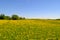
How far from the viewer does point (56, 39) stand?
678 inches

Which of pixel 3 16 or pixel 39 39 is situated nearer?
pixel 39 39

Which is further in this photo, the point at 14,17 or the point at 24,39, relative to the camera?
the point at 14,17

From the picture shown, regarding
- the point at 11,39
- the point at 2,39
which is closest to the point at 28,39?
the point at 11,39

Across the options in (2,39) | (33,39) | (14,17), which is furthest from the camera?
(14,17)

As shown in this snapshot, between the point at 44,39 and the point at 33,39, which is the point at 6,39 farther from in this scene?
the point at 44,39

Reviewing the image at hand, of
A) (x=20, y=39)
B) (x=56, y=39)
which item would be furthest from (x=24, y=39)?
(x=56, y=39)

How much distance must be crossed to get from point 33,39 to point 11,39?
8.71 ft

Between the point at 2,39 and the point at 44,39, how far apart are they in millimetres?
5068

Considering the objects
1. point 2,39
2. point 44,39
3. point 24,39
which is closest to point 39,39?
point 44,39

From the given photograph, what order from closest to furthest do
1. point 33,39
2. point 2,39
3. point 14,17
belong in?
point 2,39 → point 33,39 → point 14,17

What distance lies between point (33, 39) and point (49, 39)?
2.17 m

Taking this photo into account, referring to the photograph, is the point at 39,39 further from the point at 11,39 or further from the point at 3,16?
the point at 3,16

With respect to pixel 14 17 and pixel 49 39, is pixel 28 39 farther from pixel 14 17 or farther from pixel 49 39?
pixel 14 17

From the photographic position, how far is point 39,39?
16656 millimetres
